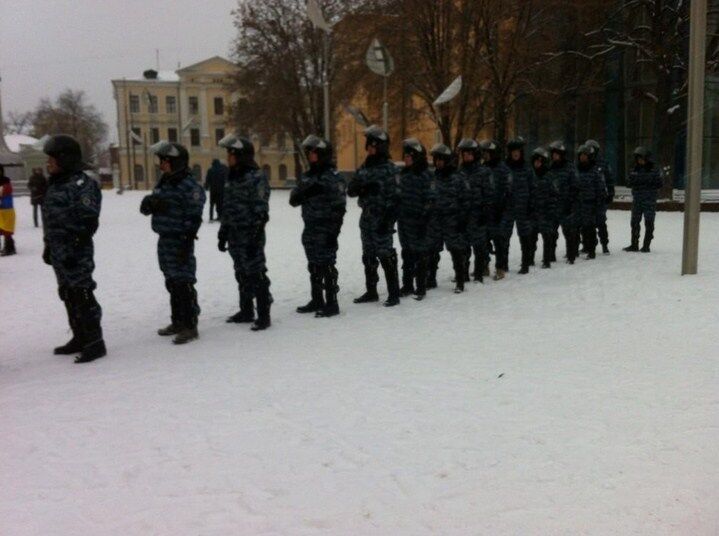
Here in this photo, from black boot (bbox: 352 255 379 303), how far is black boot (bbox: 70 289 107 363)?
359 centimetres

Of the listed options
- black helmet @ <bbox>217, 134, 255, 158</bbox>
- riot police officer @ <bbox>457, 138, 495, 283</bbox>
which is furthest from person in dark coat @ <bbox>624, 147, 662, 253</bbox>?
black helmet @ <bbox>217, 134, 255, 158</bbox>

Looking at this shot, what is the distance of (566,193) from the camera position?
39.8 feet

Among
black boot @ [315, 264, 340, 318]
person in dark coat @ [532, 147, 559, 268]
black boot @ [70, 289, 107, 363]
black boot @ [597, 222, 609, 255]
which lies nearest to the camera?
black boot @ [70, 289, 107, 363]

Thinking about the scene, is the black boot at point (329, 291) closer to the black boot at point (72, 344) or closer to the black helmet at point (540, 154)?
the black boot at point (72, 344)

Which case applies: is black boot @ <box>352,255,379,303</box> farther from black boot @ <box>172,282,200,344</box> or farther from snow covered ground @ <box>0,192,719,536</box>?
black boot @ <box>172,282,200,344</box>

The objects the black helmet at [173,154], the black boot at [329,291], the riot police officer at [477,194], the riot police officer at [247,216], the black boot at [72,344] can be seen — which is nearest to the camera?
the black boot at [72,344]

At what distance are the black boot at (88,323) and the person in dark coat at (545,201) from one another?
24.9 feet

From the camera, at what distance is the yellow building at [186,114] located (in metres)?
79.4

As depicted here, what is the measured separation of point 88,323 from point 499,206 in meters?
6.62

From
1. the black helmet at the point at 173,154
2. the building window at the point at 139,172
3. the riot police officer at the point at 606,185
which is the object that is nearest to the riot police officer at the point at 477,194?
the riot police officer at the point at 606,185

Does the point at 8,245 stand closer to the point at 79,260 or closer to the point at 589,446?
the point at 79,260

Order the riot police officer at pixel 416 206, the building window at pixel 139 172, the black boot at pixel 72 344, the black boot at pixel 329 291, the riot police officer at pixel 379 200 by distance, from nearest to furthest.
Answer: the black boot at pixel 72 344 < the black boot at pixel 329 291 < the riot police officer at pixel 379 200 < the riot police officer at pixel 416 206 < the building window at pixel 139 172

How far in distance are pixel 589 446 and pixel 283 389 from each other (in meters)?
2.42

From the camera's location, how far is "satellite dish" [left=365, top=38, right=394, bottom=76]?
43.8ft
